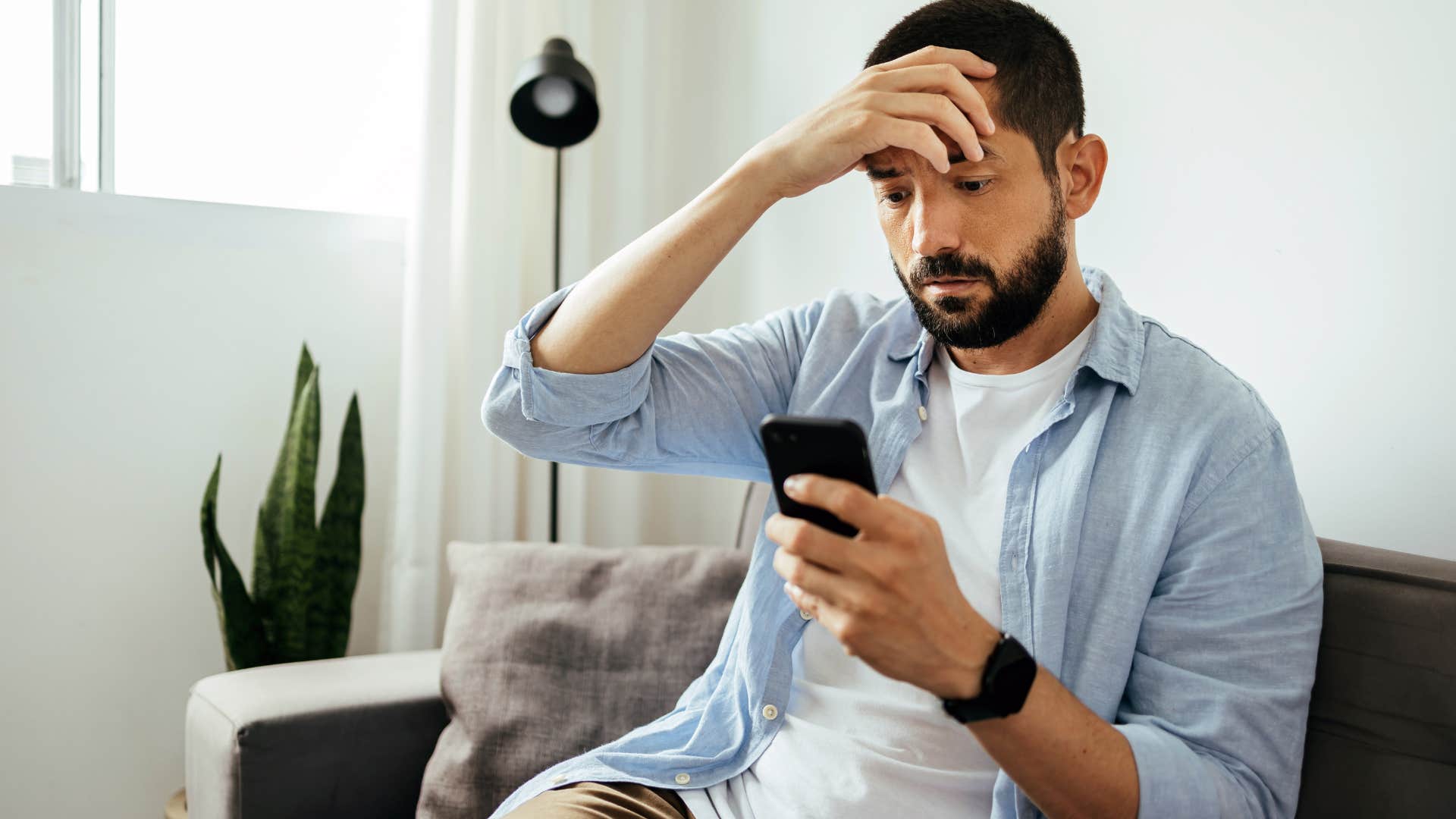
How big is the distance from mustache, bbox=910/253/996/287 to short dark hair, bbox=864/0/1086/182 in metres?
0.14

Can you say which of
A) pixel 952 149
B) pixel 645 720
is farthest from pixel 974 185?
pixel 645 720

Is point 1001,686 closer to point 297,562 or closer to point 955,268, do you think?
point 955,268

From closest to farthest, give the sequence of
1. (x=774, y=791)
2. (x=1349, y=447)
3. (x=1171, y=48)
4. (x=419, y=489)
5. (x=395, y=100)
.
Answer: (x=774, y=791)
(x=1349, y=447)
(x=1171, y=48)
(x=419, y=489)
(x=395, y=100)

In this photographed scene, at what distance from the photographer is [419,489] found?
214cm

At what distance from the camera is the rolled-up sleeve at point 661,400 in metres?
1.13

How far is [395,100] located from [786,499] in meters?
1.88

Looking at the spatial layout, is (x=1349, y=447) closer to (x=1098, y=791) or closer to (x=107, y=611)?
(x=1098, y=791)

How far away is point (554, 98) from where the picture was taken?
195 centimetres

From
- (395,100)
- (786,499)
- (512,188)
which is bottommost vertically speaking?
(786,499)

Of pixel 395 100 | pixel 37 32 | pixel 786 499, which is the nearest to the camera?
pixel 786 499

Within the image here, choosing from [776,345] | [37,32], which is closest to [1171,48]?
[776,345]

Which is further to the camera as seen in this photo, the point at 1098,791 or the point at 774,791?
the point at 774,791

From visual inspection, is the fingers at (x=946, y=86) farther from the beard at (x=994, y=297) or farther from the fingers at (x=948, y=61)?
the beard at (x=994, y=297)

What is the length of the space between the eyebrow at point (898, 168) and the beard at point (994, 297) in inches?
3.8
